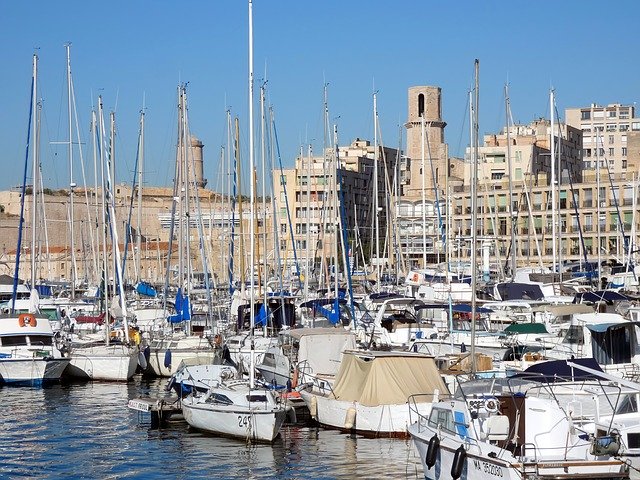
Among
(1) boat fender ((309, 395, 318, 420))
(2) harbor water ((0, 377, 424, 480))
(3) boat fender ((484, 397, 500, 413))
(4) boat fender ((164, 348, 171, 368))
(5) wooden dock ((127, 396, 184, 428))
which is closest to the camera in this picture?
(3) boat fender ((484, 397, 500, 413))

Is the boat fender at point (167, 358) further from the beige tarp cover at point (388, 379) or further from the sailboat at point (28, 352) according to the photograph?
the beige tarp cover at point (388, 379)

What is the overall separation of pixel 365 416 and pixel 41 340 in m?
14.2

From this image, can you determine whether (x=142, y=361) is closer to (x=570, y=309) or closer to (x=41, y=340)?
(x=41, y=340)

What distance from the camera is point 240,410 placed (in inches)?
930

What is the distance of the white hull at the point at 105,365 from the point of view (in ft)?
114

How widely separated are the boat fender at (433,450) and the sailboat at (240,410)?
582cm

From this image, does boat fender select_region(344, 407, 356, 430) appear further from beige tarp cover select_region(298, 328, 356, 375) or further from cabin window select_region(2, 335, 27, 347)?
cabin window select_region(2, 335, 27, 347)

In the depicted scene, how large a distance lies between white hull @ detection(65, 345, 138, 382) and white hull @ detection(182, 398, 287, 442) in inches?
421

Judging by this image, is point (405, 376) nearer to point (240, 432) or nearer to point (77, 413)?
point (240, 432)

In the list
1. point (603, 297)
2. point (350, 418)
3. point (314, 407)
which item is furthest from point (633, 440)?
point (603, 297)

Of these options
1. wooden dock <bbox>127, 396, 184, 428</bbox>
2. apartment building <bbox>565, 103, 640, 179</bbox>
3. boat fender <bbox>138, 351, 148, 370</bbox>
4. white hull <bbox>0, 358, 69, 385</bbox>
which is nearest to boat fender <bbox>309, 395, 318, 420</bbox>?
wooden dock <bbox>127, 396, 184, 428</bbox>

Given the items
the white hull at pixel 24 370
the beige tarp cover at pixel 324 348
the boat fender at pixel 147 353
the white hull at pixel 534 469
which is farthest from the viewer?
the boat fender at pixel 147 353

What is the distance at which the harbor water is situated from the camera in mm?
21203

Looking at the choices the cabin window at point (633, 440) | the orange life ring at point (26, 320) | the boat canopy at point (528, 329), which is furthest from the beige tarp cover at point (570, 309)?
the cabin window at point (633, 440)
